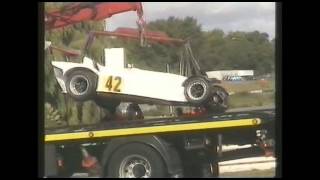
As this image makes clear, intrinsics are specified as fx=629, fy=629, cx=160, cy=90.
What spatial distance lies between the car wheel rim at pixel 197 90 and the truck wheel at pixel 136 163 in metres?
0.79

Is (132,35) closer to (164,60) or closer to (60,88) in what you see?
(164,60)

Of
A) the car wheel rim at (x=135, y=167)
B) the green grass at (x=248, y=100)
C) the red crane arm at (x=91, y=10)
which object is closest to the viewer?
the green grass at (x=248, y=100)

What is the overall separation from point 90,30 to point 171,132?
1469 mm

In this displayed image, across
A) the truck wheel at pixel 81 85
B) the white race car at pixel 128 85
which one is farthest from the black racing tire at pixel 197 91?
the truck wheel at pixel 81 85

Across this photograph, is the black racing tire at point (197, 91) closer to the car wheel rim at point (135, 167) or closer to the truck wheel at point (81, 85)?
the car wheel rim at point (135, 167)

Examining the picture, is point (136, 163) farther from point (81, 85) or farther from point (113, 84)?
point (81, 85)

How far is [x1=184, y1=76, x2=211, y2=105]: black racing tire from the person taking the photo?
701 centimetres

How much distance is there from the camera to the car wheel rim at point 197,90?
23.0 feet

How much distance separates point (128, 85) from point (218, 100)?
3.36ft

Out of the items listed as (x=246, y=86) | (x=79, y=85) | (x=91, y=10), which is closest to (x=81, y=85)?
(x=79, y=85)

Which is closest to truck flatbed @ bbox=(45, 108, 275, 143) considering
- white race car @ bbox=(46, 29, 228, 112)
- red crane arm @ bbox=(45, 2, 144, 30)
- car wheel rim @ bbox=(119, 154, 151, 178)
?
white race car @ bbox=(46, 29, 228, 112)

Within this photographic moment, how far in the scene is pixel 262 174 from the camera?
7176mm
